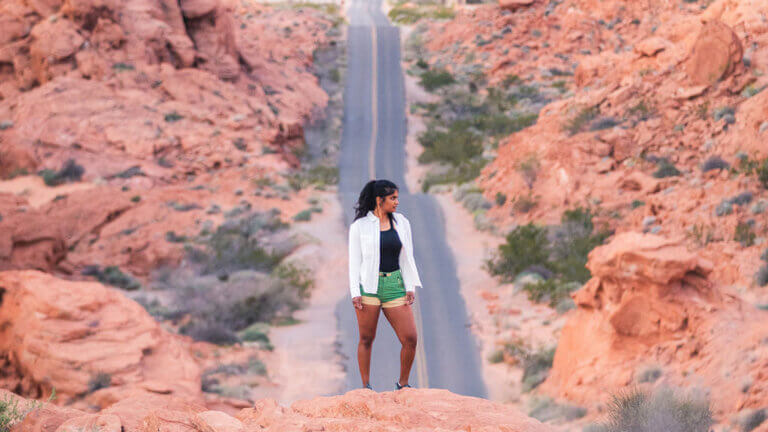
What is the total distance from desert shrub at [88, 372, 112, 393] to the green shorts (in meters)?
5.07

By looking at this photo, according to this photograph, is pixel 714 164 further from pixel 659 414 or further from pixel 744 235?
pixel 659 414

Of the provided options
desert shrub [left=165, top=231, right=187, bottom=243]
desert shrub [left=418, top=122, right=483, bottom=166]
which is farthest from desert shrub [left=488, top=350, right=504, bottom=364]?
desert shrub [left=418, top=122, right=483, bottom=166]

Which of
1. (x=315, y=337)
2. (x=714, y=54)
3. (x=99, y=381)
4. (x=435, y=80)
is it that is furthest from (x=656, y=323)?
(x=435, y=80)

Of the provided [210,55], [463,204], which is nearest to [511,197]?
[463,204]

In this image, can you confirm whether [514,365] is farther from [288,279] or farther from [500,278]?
[288,279]

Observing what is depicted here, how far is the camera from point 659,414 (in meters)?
5.45

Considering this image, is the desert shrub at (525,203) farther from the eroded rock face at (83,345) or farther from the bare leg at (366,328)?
the bare leg at (366,328)

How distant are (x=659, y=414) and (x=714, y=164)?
1232 centimetres

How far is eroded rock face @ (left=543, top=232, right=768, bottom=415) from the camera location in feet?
25.2

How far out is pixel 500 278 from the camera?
15938mm

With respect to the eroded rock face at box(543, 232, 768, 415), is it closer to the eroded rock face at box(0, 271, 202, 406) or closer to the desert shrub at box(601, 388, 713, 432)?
the desert shrub at box(601, 388, 713, 432)

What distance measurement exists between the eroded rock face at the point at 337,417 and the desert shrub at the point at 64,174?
19.4 m

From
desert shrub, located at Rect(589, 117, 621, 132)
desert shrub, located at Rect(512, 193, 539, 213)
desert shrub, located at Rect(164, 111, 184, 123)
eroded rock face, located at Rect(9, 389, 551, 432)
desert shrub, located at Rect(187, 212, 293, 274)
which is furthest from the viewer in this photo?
desert shrub, located at Rect(164, 111, 184, 123)

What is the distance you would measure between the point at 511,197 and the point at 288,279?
27.6 feet
